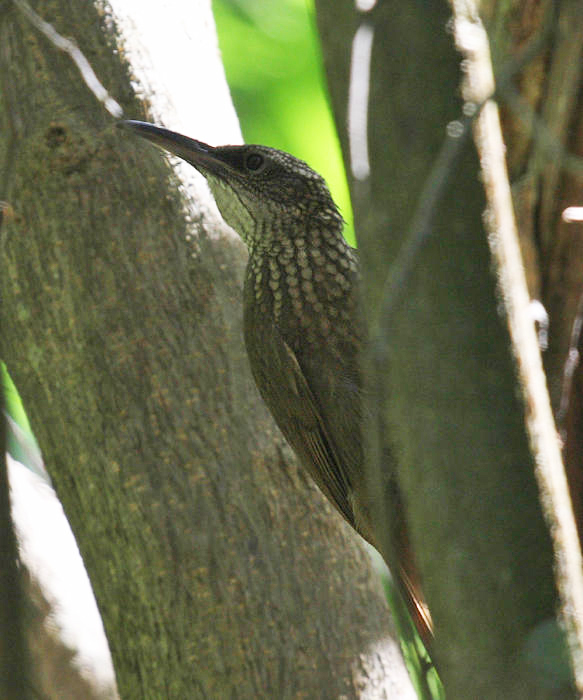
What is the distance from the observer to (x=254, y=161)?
3107 mm

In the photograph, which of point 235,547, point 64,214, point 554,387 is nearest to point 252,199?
point 64,214

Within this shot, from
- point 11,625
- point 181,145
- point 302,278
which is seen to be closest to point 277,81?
point 302,278

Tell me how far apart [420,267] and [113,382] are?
169 centimetres

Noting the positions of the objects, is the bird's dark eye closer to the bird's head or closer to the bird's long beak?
the bird's head

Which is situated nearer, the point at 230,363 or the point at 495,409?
the point at 495,409

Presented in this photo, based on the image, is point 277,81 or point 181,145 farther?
point 277,81

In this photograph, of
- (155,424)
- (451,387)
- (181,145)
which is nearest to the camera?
(451,387)

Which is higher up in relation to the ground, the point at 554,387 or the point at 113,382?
the point at 113,382

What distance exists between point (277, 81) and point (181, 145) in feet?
9.21

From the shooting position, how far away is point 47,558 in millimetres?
3830

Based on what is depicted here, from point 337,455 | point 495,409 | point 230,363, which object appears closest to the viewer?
point 495,409

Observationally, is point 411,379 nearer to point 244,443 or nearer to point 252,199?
point 244,443

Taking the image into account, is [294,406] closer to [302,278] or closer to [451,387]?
[302,278]

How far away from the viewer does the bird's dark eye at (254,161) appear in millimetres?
3078
